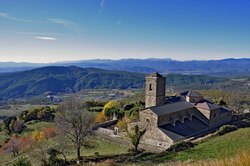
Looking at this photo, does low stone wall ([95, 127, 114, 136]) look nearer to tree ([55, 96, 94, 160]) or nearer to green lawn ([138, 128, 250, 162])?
tree ([55, 96, 94, 160])

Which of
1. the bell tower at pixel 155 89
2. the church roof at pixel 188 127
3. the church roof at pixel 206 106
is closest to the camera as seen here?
the church roof at pixel 188 127

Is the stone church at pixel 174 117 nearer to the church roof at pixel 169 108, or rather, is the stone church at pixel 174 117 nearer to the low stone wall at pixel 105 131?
the church roof at pixel 169 108

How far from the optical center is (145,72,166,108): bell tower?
42.9 m

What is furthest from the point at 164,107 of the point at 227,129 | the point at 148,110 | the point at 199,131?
the point at 227,129

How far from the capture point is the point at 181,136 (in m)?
35.7

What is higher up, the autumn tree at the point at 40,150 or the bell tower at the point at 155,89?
the bell tower at the point at 155,89

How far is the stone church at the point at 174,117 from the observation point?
119 ft

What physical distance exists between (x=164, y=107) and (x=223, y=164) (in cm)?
3412

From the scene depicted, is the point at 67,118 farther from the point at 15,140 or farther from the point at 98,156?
the point at 15,140

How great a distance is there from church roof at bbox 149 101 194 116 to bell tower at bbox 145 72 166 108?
2.94 m

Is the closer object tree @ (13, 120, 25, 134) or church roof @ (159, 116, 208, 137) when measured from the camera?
church roof @ (159, 116, 208, 137)

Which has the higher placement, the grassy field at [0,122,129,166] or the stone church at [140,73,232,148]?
the stone church at [140,73,232,148]

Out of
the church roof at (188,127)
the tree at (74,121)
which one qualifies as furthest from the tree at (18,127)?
the church roof at (188,127)

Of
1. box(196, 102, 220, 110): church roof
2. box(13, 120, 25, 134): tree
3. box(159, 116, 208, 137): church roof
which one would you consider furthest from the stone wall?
box(13, 120, 25, 134): tree
